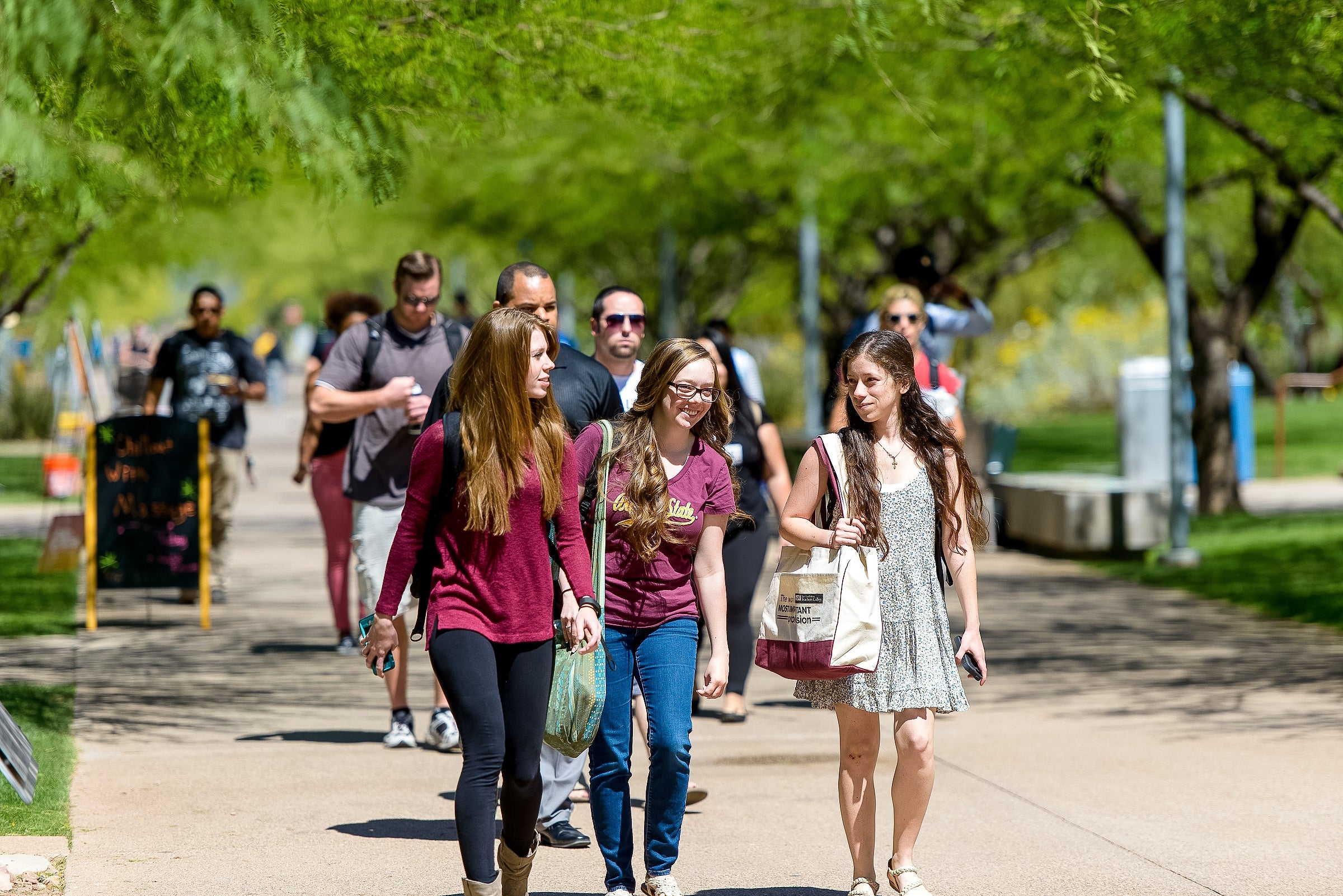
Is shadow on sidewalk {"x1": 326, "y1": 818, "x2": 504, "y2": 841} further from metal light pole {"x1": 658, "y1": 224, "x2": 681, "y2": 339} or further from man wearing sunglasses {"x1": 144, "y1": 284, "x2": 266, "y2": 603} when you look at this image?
metal light pole {"x1": 658, "y1": 224, "x2": 681, "y2": 339}

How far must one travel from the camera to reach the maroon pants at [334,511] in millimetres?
9375

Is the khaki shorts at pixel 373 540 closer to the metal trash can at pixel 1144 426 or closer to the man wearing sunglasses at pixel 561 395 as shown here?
the man wearing sunglasses at pixel 561 395

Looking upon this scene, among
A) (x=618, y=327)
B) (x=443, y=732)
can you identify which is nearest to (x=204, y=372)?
(x=443, y=732)

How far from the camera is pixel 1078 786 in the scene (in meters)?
6.74

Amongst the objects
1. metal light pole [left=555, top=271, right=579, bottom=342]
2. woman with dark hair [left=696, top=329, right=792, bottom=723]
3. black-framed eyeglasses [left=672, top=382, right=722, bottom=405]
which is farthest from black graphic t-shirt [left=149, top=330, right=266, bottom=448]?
metal light pole [left=555, top=271, right=579, bottom=342]

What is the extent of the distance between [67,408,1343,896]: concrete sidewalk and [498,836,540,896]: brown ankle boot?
1.90 feet

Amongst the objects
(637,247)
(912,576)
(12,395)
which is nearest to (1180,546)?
(912,576)

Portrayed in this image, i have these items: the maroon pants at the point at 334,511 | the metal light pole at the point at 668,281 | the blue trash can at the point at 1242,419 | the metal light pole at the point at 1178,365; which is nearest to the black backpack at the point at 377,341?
the maroon pants at the point at 334,511

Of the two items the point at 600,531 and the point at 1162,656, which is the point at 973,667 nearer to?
the point at 600,531

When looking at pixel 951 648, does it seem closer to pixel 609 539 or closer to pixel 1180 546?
pixel 609 539

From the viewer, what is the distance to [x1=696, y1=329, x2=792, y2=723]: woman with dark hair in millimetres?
7859

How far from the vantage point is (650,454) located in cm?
508

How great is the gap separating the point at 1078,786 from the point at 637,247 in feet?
102

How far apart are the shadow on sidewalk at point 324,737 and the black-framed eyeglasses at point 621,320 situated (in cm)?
237
